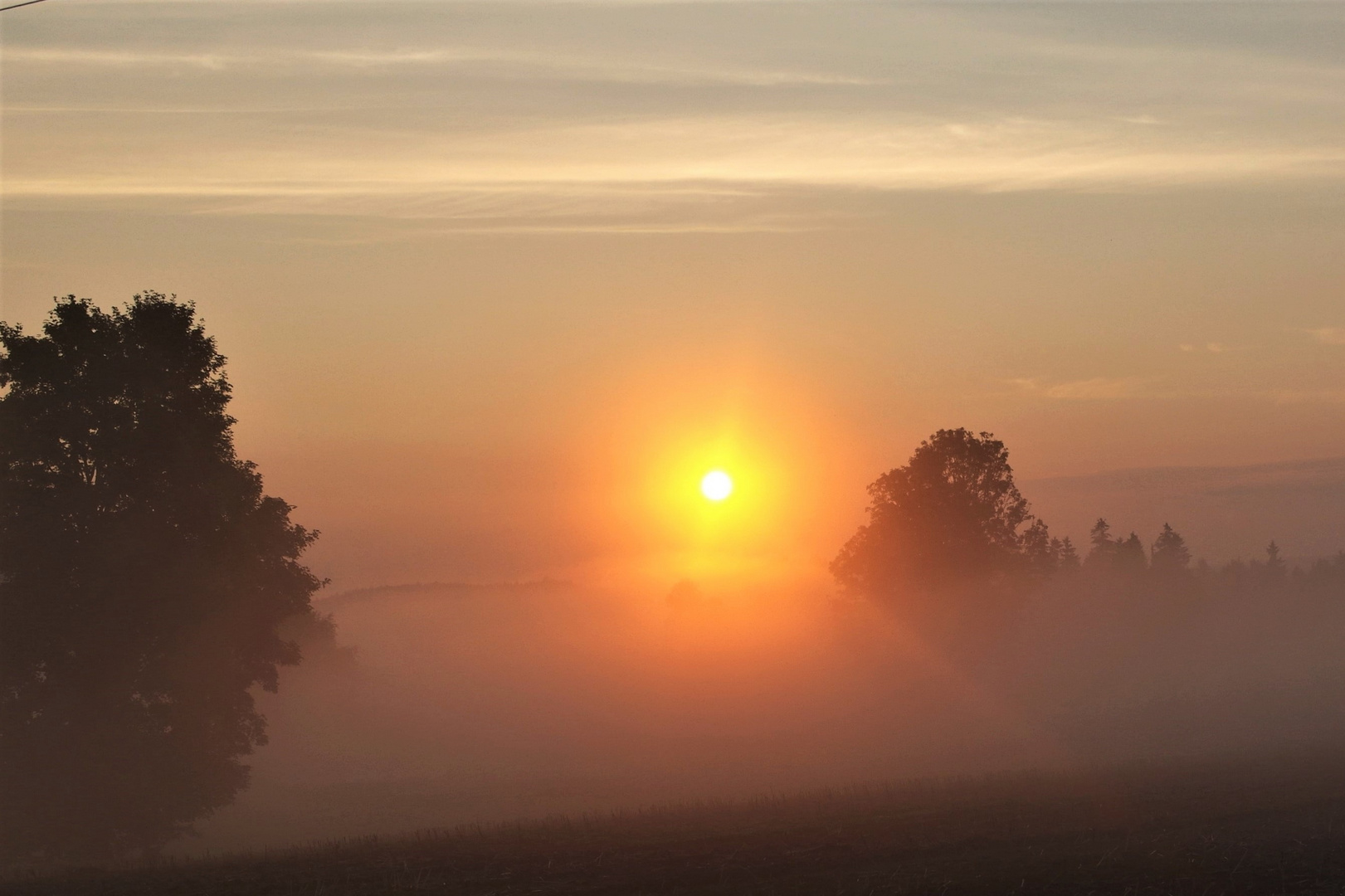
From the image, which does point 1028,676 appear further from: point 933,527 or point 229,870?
point 229,870

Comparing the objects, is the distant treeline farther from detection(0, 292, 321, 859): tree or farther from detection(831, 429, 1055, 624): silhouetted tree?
detection(0, 292, 321, 859): tree

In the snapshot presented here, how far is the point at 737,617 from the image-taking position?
13175 centimetres

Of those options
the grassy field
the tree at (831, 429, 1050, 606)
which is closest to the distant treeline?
the tree at (831, 429, 1050, 606)

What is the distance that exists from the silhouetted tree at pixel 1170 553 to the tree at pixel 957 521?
73804 millimetres

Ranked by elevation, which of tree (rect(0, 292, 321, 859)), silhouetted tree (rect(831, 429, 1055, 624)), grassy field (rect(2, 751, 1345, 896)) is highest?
silhouetted tree (rect(831, 429, 1055, 624))

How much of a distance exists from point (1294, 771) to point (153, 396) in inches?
1476

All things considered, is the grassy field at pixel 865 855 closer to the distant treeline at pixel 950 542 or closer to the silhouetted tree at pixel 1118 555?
the distant treeline at pixel 950 542

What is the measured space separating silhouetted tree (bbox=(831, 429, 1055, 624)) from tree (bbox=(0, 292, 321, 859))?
5107 cm

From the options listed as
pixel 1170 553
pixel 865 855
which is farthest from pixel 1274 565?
pixel 865 855

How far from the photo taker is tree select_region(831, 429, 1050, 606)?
77.2 m

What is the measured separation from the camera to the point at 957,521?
7712cm

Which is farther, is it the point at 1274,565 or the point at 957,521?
the point at 1274,565

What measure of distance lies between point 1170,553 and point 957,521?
8247 centimetres

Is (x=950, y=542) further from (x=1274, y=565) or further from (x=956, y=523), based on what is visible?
(x=1274, y=565)
